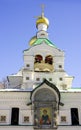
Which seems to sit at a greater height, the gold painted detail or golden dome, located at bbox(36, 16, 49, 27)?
golden dome, located at bbox(36, 16, 49, 27)

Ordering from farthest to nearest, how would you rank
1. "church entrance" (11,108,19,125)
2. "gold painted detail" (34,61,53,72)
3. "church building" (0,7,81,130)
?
1. "gold painted detail" (34,61,53,72)
2. "church entrance" (11,108,19,125)
3. "church building" (0,7,81,130)

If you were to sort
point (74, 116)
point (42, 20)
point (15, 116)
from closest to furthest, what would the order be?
point (15, 116) < point (74, 116) < point (42, 20)

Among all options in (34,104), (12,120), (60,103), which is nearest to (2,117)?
(12,120)

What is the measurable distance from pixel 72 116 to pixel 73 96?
1.23 metres

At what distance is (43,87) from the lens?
17.0 metres

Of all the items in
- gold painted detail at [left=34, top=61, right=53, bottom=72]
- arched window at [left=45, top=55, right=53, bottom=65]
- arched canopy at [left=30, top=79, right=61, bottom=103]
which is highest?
arched window at [left=45, top=55, right=53, bottom=65]

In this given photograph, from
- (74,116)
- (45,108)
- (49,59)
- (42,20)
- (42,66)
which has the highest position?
(42,20)

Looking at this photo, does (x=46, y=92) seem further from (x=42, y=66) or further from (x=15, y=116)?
(x=42, y=66)

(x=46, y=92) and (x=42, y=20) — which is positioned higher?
(x=42, y=20)

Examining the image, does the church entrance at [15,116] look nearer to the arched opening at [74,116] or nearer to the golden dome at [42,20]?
the arched opening at [74,116]

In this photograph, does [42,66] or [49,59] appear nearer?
[42,66]

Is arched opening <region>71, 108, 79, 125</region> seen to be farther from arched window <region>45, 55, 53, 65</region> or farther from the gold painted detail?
arched window <region>45, 55, 53, 65</region>

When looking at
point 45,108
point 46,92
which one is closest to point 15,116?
point 45,108

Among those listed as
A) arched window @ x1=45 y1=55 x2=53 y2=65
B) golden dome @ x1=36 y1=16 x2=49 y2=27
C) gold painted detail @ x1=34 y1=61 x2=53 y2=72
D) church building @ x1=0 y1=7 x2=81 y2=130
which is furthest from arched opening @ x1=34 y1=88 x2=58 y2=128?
golden dome @ x1=36 y1=16 x2=49 y2=27
